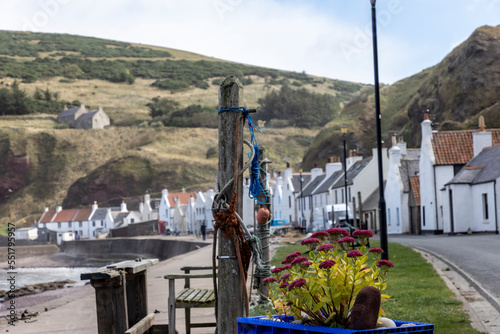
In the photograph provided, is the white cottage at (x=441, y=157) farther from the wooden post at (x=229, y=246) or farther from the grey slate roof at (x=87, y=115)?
the grey slate roof at (x=87, y=115)

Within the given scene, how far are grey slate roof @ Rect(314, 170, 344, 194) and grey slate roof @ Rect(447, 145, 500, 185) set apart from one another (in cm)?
2648

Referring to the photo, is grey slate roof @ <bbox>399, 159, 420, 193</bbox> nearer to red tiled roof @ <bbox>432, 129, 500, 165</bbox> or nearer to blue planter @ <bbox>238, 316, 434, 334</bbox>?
red tiled roof @ <bbox>432, 129, 500, 165</bbox>

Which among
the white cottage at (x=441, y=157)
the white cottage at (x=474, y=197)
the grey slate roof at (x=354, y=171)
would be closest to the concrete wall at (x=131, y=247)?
the grey slate roof at (x=354, y=171)

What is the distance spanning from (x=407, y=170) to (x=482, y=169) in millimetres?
14599

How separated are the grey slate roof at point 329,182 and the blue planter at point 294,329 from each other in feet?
215

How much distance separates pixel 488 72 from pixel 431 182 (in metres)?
33.2

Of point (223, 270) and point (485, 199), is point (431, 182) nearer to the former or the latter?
point (485, 199)

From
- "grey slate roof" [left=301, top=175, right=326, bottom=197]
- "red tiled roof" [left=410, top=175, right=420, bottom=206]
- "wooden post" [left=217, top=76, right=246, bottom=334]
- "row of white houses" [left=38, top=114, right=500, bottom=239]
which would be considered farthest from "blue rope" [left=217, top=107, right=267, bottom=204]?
"grey slate roof" [left=301, top=175, right=326, bottom=197]

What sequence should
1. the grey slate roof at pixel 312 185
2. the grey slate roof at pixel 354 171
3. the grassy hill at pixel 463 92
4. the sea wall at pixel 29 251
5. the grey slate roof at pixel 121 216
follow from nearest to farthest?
the grey slate roof at pixel 354 171, the grassy hill at pixel 463 92, the grey slate roof at pixel 312 185, the sea wall at pixel 29 251, the grey slate roof at pixel 121 216

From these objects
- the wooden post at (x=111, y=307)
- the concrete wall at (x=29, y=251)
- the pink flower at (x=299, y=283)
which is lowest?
the concrete wall at (x=29, y=251)

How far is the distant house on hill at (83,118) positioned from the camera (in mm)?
193875

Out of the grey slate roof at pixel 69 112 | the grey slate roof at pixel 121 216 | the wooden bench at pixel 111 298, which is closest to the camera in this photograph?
the wooden bench at pixel 111 298

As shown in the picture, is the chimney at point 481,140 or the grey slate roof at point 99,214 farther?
the grey slate roof at point 99,214

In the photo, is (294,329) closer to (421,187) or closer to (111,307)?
(111,307)
